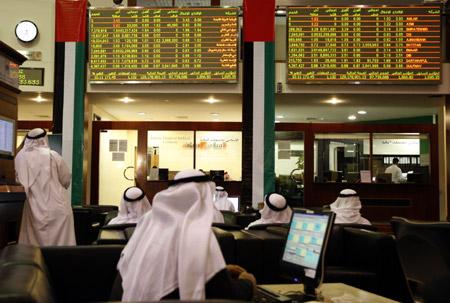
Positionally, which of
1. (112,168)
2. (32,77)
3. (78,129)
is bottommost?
(112,168)

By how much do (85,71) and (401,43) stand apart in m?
4.75

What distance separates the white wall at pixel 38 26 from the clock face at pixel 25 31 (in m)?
0.07

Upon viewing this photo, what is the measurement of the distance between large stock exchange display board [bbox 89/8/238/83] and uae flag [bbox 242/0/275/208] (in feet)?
1.46

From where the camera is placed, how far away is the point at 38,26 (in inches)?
323

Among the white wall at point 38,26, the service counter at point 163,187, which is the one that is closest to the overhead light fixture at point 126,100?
the white wall at point 38,26

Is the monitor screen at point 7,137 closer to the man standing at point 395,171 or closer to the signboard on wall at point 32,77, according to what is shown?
the signboard on wall at point 32,77

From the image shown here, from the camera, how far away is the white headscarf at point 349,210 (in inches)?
233

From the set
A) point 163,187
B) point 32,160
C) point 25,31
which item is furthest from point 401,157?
point 32,160

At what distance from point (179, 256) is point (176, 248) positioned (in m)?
0.05

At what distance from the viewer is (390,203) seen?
8898 millimetres

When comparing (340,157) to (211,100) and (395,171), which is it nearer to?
(395,171)

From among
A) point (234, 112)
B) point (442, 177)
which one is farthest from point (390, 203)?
point (234, 112)

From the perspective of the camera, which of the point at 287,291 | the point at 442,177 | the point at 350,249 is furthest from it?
the point at 442,177

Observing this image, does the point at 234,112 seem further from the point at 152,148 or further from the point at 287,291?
the point at 287,291
